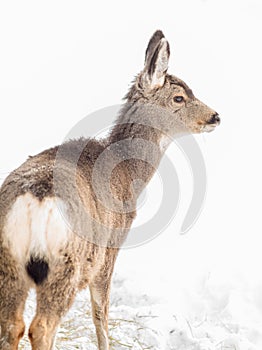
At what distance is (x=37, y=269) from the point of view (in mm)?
4598

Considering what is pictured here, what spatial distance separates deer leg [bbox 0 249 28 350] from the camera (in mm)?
4652

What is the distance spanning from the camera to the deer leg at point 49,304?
4.66 metres

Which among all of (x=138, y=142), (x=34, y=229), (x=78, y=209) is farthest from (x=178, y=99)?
(x=34, y=229)

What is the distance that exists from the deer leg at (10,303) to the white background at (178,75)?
3.52 m

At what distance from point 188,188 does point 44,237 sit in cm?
571

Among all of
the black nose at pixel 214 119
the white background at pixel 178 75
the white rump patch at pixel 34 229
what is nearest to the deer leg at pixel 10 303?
the white rump patch at pixel 34 229

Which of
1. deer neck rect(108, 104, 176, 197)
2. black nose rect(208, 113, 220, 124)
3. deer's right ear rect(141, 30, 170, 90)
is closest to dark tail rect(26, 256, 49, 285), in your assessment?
deer neck rect(108, 104, 176, 197)

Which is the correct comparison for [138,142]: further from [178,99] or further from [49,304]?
A: [49,304]

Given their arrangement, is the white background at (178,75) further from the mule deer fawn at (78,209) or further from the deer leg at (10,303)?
the deer leg at (10,303)

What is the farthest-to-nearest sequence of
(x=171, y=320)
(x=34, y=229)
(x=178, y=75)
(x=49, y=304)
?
(x=178, y=75) < (x=171, y=320) < (x=49, y=304) < (x=34, y=229)

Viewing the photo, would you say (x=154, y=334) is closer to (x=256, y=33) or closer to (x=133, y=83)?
(x=133, y=83)

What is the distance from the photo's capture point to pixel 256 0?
16266mm

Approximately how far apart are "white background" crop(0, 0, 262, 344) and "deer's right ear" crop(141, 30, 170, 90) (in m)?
2.44

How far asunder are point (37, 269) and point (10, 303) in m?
0.29
